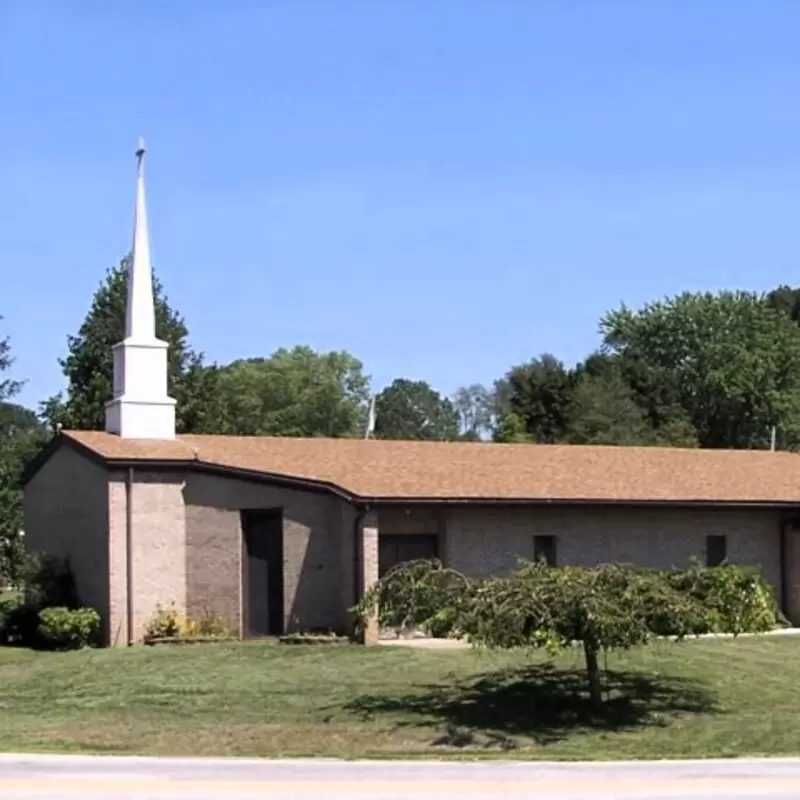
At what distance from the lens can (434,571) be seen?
22828 mm

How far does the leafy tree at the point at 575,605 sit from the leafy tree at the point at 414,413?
101506mm

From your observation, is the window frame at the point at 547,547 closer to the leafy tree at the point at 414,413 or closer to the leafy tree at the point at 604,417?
Answer: the leafy tree at the point at 604,417

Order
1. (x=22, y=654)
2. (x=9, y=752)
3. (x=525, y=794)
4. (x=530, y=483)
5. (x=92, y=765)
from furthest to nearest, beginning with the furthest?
(x=530, y=483), (x=22, y=654), (x=9, y=752), (x=92, y=765), (x=525, y=794)

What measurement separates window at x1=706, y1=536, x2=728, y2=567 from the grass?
5536mm

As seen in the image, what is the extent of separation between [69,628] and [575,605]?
45.9 feet

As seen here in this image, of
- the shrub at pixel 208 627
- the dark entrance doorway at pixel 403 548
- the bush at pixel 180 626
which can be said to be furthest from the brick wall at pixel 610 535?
the bush at pixel 180 626

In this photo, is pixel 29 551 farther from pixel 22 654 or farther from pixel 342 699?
pixel 342 699

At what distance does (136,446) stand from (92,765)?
15327 mm

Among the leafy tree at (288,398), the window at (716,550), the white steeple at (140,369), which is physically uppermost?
the leafy tree at (288,398)

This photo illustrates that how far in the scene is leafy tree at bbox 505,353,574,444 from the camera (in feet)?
257

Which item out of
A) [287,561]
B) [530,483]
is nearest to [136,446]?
[287,561]

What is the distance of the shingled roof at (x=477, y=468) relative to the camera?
104 feet

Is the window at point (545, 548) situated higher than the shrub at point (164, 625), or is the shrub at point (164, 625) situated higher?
the window at point (545, 548)

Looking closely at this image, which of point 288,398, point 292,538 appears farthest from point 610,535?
point 288,398
